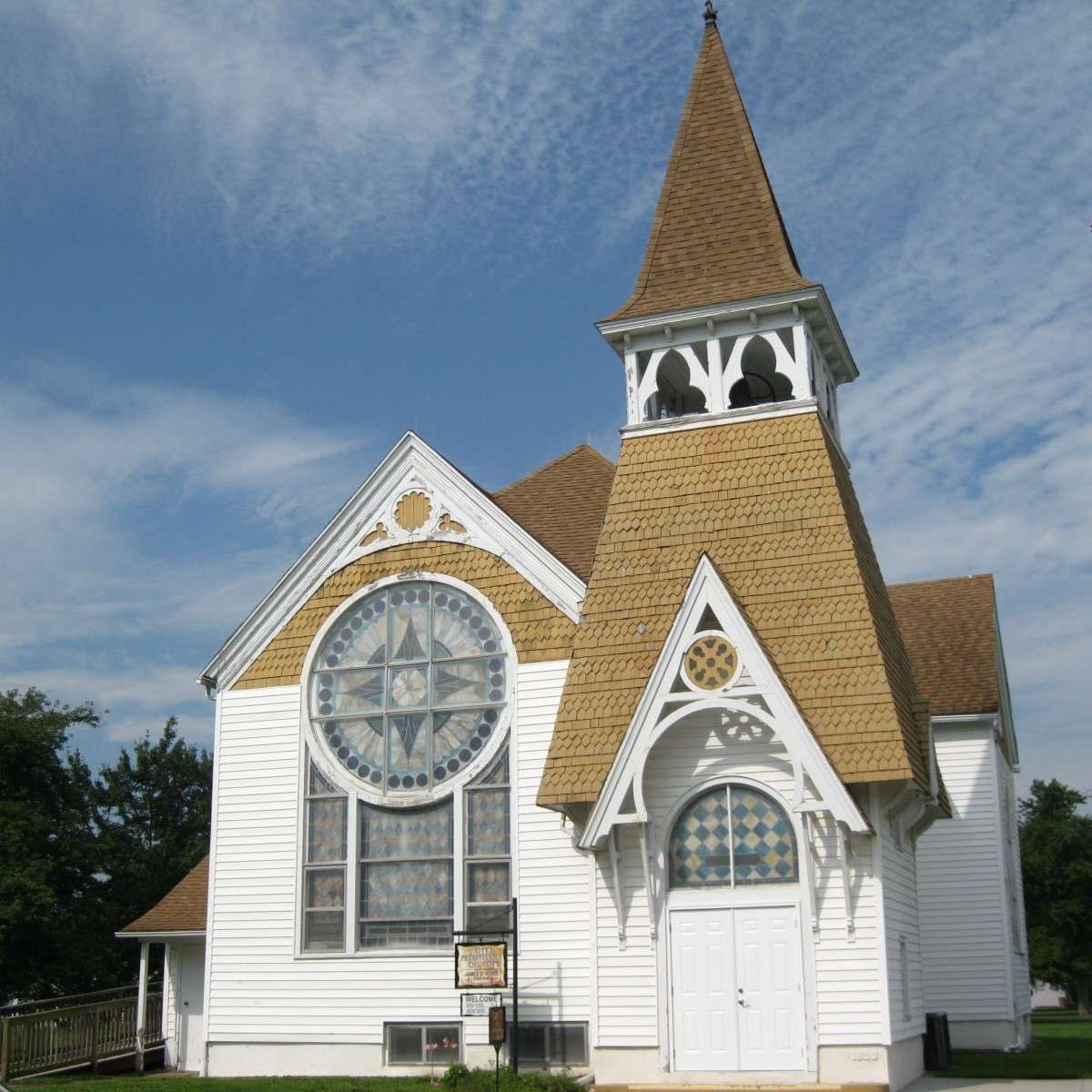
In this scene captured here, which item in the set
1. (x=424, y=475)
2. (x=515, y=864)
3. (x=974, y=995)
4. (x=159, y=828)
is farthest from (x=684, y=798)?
(x=159, y=828)

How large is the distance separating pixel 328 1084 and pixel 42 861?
2209 centimetres

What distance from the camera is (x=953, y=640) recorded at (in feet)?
92.6

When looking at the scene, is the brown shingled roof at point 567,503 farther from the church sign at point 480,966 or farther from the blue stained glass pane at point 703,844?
the church sign at point 480,966

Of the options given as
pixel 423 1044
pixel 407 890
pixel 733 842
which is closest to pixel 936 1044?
pixel 733 842

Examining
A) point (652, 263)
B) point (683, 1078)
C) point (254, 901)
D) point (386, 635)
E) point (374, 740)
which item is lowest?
point (683, 1078)

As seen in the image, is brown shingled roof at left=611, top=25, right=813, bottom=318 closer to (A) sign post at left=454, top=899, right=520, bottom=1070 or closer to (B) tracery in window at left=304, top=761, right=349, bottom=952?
(B) tracery in window at left=304, top=761, right=349, bottom=952

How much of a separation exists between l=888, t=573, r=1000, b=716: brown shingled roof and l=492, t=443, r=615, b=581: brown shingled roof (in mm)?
7166

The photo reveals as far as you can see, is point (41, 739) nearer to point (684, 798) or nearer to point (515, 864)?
point (515, 864)

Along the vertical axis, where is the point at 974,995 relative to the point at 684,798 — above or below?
below

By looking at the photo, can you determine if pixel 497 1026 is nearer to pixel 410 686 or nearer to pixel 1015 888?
pixel 410 686

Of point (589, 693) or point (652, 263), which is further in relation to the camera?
point (652, 263)

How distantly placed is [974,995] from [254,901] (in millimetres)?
13038

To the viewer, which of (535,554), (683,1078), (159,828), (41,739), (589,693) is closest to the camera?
(683,1078)

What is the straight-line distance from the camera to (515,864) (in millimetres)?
19484
